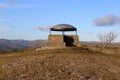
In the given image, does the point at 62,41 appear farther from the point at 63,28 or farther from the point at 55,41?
the point at 63,28

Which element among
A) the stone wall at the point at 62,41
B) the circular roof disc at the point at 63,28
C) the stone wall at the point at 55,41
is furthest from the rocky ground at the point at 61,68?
the circular roof disc at the point at 63,28

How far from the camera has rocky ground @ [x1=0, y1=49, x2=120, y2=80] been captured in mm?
37562

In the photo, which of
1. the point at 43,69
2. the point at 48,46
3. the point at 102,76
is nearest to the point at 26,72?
the point at 43,69

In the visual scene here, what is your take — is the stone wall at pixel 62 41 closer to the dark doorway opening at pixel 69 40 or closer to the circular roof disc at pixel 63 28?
the dark doorway opening at pixel 69 40

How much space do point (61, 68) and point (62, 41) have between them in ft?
84.5

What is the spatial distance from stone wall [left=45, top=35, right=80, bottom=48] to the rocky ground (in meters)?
16.3

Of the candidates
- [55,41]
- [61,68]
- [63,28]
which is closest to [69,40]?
[55,41]

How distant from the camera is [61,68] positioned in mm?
41094

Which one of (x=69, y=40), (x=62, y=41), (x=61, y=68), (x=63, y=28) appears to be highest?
(x=63, y=28)

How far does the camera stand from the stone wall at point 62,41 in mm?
65994

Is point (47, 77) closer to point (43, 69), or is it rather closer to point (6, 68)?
point (43, 69)

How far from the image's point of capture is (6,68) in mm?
41844

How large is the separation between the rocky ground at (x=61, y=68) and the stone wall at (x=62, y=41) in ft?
53.5

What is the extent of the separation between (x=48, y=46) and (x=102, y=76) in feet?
94.8
